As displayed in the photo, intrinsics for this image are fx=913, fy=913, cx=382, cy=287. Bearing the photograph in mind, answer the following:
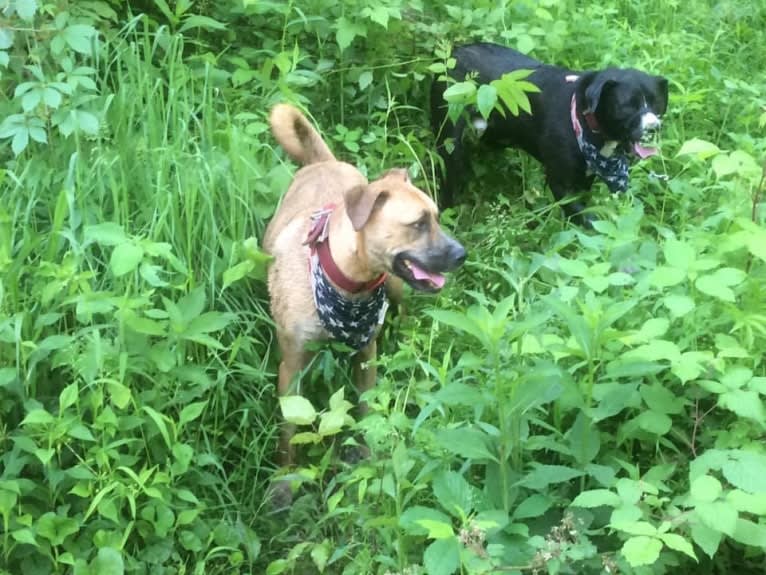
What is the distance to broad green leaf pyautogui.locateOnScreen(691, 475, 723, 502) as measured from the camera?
1960 millimetres

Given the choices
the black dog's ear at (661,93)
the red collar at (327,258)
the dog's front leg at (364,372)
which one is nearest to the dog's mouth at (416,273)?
the red collar at (327,258)

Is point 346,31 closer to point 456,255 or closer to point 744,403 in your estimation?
point 456,255

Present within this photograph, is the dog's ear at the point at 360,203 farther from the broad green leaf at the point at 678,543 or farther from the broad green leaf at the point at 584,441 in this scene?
the broad green leaf at the point at 678,543

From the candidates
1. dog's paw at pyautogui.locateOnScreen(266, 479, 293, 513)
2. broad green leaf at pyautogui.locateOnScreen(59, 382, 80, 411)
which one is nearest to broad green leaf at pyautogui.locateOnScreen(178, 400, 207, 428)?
broad green leaf at pyautogui.locateOnScreen(59, 382, 80, 411)

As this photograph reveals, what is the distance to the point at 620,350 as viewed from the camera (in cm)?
252

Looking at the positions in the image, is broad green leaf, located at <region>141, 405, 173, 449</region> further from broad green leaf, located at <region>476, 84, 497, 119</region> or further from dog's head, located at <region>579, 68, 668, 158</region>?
dog's head, located at <region>579, 68, 668, 158</region>

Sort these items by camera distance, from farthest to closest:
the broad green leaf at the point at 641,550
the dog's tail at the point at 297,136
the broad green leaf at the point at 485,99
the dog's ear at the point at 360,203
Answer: the dog's tail at the point at 297,136, the broad green leaf at the point at 485,99, the dog's ear at the point at 360,203, the broad green leaf at the point at 641,550

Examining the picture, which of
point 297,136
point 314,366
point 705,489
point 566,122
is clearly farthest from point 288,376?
point 566,122

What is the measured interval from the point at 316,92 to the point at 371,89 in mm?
280

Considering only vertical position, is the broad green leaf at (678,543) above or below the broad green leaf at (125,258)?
below

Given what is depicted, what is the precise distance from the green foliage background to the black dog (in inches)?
9.7

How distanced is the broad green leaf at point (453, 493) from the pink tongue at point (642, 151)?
2380 mm

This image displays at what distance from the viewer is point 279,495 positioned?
3098 mm

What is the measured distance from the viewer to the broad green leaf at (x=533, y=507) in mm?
2242
